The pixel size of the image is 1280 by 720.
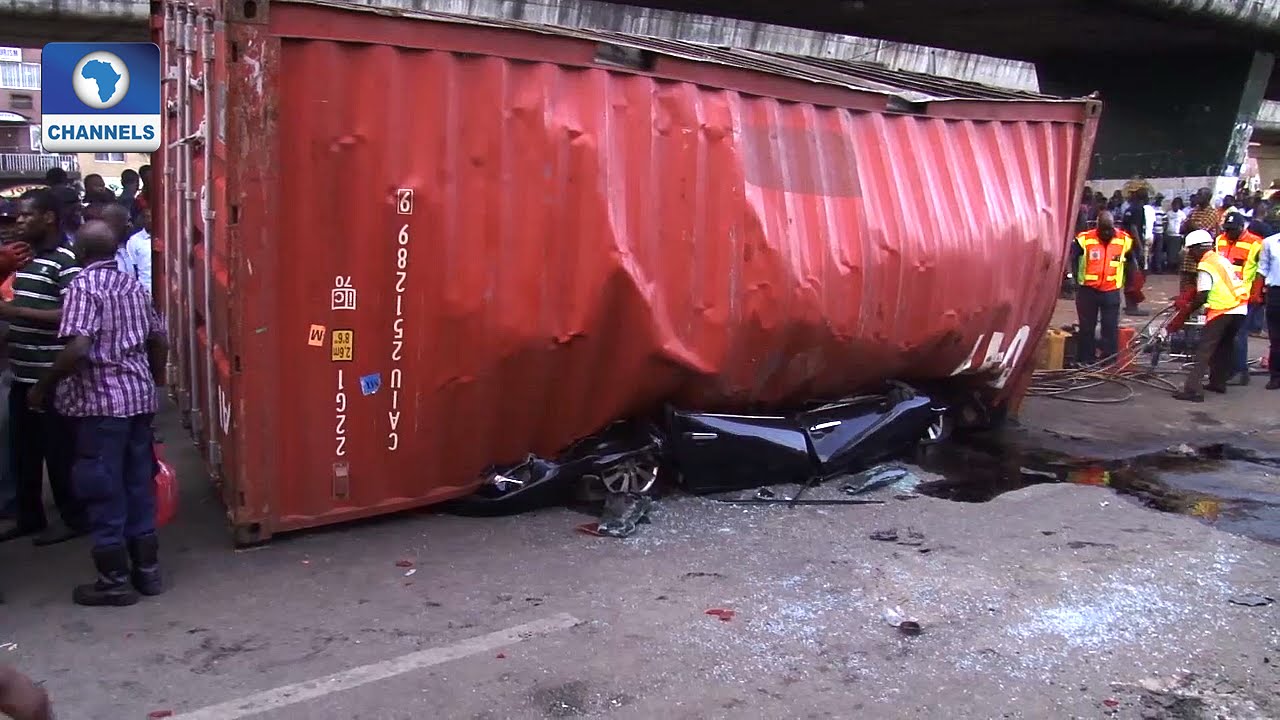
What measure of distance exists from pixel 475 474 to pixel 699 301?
1523 millimetres

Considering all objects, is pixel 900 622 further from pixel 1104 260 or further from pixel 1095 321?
pixel 1095 321

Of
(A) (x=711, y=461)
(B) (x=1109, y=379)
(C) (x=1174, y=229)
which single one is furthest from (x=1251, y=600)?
(C) (x=1174, y=229)

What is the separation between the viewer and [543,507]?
5680 millimetres

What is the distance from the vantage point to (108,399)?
4.18 metres

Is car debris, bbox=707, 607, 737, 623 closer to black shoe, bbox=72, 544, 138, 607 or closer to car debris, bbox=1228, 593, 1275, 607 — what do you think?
car debris, bbox=1228, 593, 1275, 607

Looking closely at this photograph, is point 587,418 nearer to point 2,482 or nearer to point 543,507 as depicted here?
point 543,507

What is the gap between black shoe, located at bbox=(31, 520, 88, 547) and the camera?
16.7 feet

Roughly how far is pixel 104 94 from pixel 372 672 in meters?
4.57

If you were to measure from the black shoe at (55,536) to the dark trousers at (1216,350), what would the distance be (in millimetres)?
9245

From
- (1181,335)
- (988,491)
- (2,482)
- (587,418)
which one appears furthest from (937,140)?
(1181,335)

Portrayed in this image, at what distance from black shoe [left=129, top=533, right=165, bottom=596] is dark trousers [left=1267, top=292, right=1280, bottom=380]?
1024cm

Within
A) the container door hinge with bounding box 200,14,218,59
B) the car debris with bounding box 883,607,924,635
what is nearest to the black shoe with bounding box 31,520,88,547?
the container door hinge with bounding box 200,14,218,59

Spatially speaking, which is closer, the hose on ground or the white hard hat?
the hose on ground

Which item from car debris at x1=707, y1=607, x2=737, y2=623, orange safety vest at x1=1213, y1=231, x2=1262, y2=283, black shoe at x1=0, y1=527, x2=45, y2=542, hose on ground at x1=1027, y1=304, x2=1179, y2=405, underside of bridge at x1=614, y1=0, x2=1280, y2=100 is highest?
underside of bridge at x1=614, y1=0, x2=1280, y2=100
